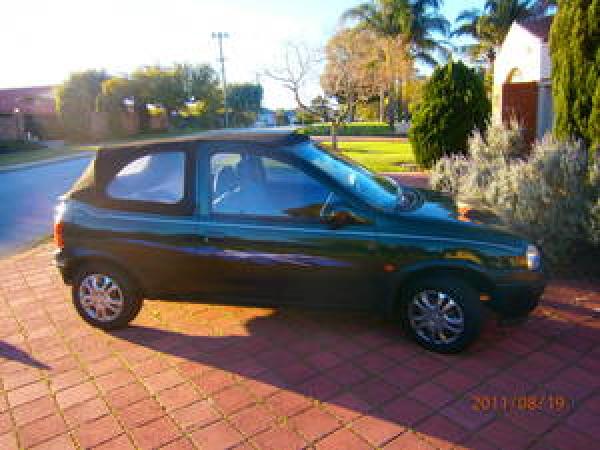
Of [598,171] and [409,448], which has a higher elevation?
[598,171]

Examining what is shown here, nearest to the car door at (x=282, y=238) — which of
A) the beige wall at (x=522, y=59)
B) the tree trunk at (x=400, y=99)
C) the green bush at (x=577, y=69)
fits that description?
the green bush at (x=577, y=69)

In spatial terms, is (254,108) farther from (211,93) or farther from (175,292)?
→ (175,292)

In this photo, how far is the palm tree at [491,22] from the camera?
1565 inches

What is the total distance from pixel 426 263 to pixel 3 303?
172 inches

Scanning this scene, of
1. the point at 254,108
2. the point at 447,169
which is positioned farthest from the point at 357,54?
the point at 254,108

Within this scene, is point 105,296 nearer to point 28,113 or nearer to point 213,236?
point 213,236

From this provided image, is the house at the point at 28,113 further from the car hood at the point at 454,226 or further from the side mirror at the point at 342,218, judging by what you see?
the car hood at the point at 454,226

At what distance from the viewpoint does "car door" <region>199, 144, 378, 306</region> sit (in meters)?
3.67

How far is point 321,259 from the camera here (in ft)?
12.2

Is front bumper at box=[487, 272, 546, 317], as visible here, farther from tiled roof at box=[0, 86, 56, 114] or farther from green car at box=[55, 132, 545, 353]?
tiled roof at box=[0, 86, 56, 114]

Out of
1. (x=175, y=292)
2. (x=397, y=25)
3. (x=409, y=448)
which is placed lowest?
(x=409, y=448)

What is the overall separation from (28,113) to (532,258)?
44.4 m
